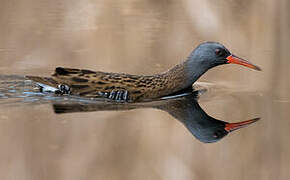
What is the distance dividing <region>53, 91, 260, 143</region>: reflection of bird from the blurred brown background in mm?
99

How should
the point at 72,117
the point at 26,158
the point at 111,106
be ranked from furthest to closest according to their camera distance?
the point at 111,106 → the point at 72,117 → the point at 26,158

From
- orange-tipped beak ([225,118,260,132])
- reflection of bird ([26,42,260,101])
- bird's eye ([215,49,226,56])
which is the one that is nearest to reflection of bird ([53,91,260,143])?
orange-tipped beak ([225,118,260,132])

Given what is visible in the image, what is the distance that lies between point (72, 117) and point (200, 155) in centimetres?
134

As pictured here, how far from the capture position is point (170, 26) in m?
9.61

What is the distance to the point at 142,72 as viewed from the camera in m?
7.75

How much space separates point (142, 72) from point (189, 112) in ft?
4.54

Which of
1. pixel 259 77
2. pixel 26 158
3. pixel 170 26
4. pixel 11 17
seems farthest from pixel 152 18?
pixel 26 158

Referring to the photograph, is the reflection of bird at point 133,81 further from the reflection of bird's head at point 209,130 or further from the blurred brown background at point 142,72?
the reflection of bird's head at point 209,130

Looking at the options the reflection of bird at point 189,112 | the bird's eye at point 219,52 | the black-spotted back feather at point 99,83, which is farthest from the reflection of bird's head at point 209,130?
the bird's eye at point 219,52

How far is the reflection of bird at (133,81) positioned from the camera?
6.70 metres

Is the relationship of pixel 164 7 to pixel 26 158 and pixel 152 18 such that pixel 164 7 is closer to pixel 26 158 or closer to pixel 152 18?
pixel 152 18

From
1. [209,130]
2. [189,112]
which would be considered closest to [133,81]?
[189,112]

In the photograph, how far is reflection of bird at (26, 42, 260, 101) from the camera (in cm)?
670

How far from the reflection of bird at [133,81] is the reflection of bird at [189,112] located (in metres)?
0.13
